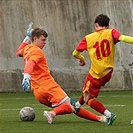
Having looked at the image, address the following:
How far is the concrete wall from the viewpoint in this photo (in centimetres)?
2002

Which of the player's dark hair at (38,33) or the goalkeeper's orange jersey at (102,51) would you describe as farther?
the player's dark hair at (38,33)

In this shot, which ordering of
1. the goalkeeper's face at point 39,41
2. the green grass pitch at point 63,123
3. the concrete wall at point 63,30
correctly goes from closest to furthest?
the green grass pitch at point 63,123, the goalkeeper's face at point 39,41, the concrete wall at point 63,30

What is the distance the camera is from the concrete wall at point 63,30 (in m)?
20.0

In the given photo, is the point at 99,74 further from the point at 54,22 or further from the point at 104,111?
the point at 54,22

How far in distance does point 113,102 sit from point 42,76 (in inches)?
193

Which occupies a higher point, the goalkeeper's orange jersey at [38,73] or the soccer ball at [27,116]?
the goalkeeper's orange jersey at [38,73]

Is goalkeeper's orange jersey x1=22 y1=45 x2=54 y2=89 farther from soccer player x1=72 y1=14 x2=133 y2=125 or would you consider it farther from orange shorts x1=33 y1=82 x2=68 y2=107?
soccer player x1=72 y1=14 x2=133 y2=125

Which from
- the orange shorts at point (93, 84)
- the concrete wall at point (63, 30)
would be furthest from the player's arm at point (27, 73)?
the concrete wall at point (63, 30)

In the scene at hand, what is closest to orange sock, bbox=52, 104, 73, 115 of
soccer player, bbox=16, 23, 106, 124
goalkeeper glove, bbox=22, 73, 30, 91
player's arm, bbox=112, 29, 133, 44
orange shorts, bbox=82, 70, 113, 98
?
soccer player, bbox=16, 23, 106, 124

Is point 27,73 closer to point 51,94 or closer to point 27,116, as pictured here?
point 51,94

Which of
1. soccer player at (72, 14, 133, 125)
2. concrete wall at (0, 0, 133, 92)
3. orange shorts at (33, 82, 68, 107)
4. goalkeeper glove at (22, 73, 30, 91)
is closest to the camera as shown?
goalkeeper glove at (22, 73, 30, 91)

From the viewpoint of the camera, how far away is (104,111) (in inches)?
404

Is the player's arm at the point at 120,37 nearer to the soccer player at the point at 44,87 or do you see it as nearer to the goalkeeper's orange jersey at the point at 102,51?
the goalkeeper's orange jersey at the point at 102,51

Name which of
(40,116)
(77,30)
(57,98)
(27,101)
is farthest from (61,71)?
(57,98)
